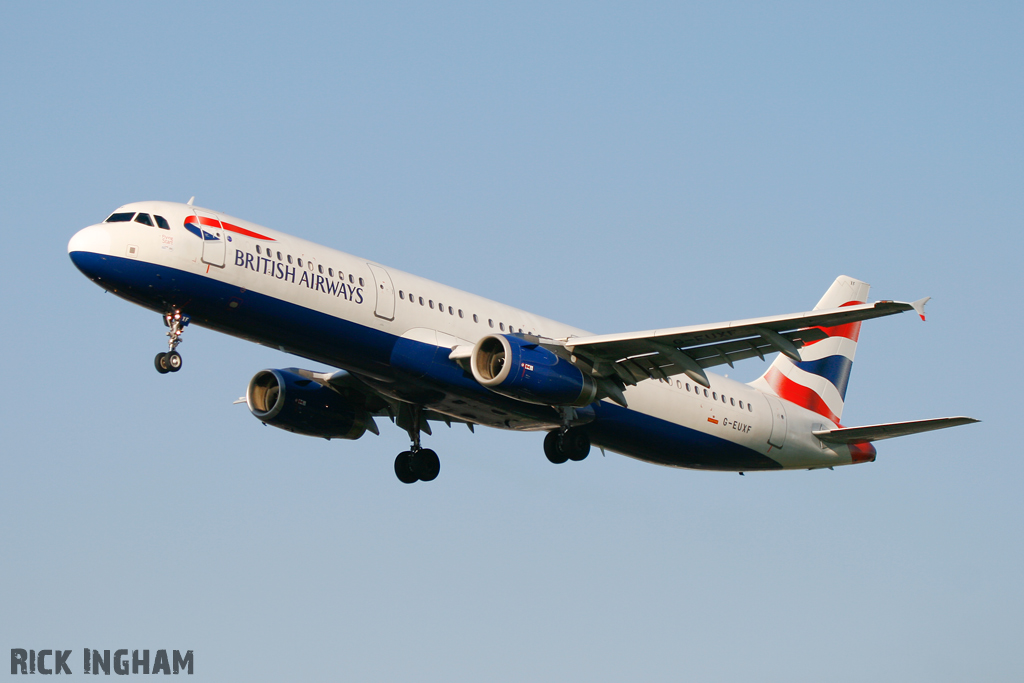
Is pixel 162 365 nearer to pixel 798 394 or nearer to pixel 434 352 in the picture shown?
pixel 434 352

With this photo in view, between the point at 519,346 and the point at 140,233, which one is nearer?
the point at 140,233

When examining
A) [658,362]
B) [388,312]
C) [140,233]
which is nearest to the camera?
[140,233]

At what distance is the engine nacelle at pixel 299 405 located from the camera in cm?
3519

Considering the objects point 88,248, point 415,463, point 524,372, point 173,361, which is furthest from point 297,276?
point 415,463

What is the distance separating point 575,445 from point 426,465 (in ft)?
18.4

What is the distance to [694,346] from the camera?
3081 cm

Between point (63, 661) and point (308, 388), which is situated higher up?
point (308, 388)

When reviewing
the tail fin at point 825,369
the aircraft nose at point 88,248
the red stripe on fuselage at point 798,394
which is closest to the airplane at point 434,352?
the aircraft nose at point 88,248

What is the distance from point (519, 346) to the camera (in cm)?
3017

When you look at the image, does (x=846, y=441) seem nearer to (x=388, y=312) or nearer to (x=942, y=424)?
(x=942, y=424)

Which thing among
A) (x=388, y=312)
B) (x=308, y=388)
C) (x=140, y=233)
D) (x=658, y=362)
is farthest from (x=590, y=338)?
(x=140, y=233)

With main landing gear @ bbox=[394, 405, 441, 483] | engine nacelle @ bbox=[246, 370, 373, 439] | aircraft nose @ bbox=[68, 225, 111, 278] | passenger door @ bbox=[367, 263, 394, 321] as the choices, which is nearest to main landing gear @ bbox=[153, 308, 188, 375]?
aircraft nose @ bbox=[68, 225, 111, 278]

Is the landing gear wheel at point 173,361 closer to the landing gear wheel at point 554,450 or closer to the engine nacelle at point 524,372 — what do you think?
the engine nacelle at point 524,372

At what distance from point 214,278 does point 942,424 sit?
18397 millimetres
